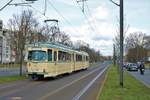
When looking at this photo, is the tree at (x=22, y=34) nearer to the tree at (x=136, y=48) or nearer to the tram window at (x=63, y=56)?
the tram window at (x=63, y=56)

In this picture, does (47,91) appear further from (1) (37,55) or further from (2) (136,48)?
(2) (136,48)

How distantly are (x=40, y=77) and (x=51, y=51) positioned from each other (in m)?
2.63

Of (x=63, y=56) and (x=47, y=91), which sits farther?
(x=63, y=56)

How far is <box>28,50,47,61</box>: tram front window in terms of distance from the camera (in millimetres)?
36375

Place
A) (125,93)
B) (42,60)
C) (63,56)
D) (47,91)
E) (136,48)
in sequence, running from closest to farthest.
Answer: (125,93) → (47,91) → (42,60) → (63,56) → (136,48)

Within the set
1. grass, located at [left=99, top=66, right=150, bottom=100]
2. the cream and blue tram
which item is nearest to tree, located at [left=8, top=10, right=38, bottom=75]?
the cream and blue tram

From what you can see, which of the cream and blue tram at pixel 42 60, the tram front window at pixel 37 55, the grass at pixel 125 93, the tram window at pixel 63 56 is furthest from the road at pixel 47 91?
the tram window at pixel 63 56

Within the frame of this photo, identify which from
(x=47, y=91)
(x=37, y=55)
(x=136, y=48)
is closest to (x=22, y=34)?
(x=37, y=55)

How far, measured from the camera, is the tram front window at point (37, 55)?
119 ft

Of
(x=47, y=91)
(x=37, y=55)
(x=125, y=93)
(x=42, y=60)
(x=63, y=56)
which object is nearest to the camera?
(x=125, y=93)

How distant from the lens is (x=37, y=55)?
36719 mm

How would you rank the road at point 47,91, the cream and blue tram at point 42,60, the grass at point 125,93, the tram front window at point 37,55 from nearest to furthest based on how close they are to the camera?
the grass at point 125,93 < the road at point 47,91 < the cream and blue tram at point 42,60 < the tram front window at point 37,55

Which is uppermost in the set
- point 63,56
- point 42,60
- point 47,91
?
point 63,56

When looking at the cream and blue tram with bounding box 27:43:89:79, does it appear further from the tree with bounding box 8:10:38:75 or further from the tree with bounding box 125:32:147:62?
the tree with bounding box 125:32:147:62
